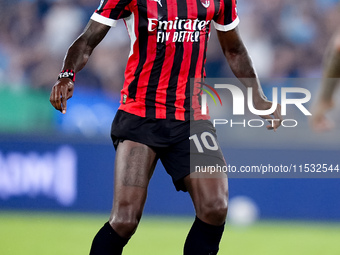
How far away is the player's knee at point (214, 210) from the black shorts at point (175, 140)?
0.21 meters

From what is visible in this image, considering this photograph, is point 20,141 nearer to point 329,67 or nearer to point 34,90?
point 34,90

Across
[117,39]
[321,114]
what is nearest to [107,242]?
[321,114]

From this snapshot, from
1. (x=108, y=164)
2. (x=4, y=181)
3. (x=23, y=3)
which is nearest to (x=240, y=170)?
(x=108, y=164)

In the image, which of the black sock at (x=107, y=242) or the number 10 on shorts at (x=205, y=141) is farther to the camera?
the number 10 on shorts at (x=205, y=141)

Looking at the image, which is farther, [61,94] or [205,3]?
[205,3]

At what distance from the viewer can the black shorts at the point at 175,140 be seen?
151 inches

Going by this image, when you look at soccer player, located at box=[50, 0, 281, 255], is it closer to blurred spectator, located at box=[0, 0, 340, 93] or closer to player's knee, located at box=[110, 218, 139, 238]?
player's knee, located at box=[110, 218, 139, 238]

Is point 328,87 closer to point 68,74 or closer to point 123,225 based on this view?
point 123,225

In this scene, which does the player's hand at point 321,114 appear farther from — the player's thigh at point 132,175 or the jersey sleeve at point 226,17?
the jersey sleeve at point 226,17

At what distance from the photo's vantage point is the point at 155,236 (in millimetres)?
6148

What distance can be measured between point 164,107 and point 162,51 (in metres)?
0.32

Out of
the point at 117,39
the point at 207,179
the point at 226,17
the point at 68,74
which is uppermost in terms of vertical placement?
the point at 117,39

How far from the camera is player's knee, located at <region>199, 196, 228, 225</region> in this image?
3707 millimetres

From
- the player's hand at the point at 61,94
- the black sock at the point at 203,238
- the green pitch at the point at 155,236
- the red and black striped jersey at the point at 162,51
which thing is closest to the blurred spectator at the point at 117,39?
the green pitch at the point at 155,236
